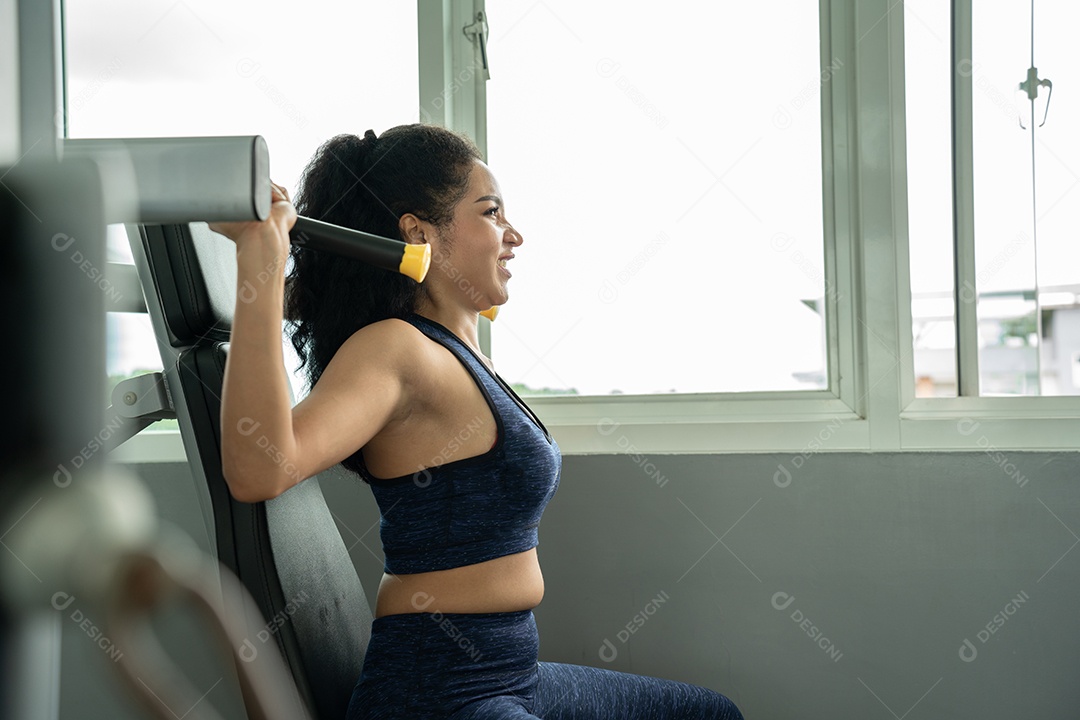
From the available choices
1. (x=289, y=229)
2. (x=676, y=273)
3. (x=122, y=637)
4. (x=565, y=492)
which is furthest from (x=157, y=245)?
(x=676, y=273)

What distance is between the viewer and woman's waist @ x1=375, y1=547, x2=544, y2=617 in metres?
0.96

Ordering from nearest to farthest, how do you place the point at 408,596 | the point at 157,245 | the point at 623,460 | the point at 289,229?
1. the point at 289,229
2. the point at 157,245
3. the point at 408,596
4. the point at 623,460

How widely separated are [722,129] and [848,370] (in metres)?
0.52

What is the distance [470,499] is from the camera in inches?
38.2

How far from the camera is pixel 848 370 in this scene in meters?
1.53

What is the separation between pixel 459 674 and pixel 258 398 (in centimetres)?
42

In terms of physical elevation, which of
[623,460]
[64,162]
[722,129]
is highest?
[722,129]

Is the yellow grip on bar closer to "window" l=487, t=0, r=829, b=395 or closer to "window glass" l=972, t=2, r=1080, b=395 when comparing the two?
"window" l=487, t=0, r=829, b=395

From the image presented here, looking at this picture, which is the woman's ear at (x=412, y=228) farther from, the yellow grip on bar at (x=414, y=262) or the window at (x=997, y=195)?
the window at (x=997, y=195)

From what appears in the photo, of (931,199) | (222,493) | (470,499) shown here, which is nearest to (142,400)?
(222,493)

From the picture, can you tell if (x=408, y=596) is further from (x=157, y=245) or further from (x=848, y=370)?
(x=848, y=370)

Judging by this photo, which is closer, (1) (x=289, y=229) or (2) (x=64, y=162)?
(2) (x=64, y=162)

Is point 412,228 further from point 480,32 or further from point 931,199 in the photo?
point 931,199

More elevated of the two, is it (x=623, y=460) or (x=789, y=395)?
(x=789, y=395)
